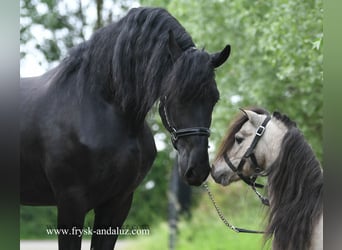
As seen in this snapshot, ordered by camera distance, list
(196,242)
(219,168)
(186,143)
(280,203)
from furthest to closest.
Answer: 1. (196,242)
2. (219,168)
3. (280,203)
4. (186,143)

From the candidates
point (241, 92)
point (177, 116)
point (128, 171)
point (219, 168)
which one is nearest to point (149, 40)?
point (177, 116)

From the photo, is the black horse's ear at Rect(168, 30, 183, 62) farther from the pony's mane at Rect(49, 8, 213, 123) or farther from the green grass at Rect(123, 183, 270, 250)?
the green grass at Rect(123, 183, 270, 250)

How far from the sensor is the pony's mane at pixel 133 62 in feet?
11.7

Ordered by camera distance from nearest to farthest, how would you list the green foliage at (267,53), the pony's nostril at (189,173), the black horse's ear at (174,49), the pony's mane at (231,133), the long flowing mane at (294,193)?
the pony's nostril at (189,173)
the black horse's ear at (174,49)
the long flowing mane at (294,193)
the pony's mane at (231,133)
the green foliage at (267,53)

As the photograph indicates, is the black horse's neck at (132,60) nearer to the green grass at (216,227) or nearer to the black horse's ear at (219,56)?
the black horse's ear at (219,56)

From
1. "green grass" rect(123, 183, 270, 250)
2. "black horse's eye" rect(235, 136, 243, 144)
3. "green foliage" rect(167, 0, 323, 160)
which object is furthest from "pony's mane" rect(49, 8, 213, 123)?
"green grass" rect(123, 183, 270, 250)

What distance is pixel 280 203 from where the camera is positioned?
4.09 meters

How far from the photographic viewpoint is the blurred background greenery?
5285 mm

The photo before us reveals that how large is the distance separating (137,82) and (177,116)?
36 centimetres

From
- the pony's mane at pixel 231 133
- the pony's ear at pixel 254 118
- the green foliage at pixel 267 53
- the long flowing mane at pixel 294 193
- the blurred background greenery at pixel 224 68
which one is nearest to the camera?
the long flowing mane at pixel 294 193

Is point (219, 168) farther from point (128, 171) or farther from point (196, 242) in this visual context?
point (196, 242)

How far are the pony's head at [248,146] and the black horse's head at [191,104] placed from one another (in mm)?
867

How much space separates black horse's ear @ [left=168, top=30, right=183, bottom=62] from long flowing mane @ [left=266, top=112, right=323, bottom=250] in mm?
1069

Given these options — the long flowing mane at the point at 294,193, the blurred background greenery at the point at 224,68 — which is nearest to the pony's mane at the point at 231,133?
the long flowing mane at the point at 294,193
